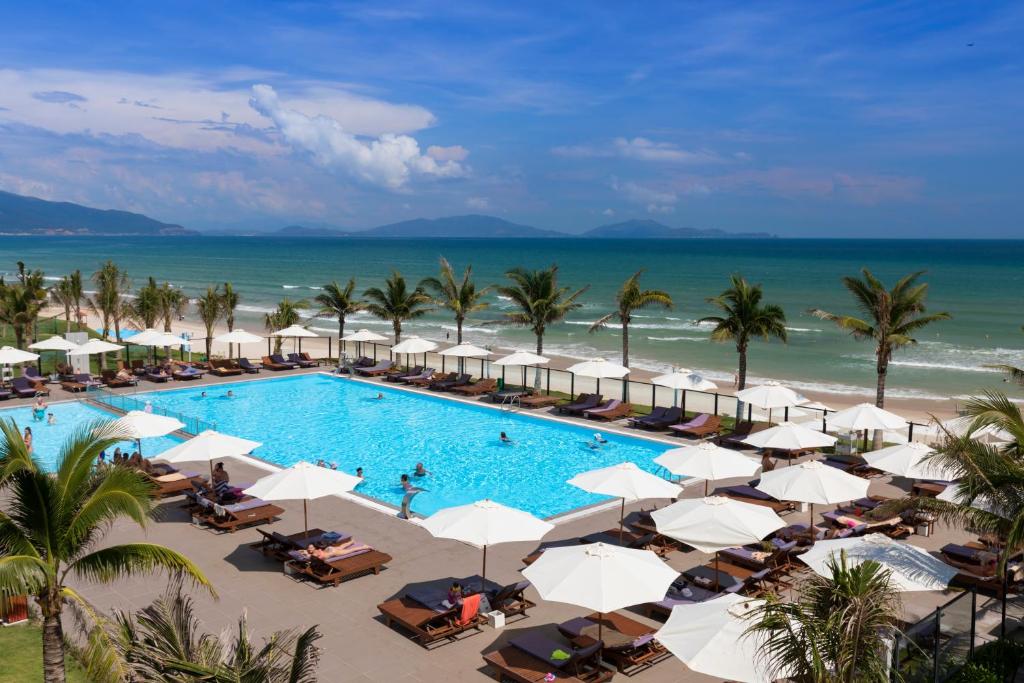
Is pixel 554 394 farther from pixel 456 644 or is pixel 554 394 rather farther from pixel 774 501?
pixel 456 644

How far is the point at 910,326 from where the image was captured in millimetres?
22031

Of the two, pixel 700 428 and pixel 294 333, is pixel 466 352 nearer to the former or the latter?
pixel 294 333

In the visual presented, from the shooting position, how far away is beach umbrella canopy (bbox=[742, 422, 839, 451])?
57.0 feet

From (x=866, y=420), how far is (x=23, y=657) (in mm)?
17282

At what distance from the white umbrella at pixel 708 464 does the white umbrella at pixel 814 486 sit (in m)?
0.85

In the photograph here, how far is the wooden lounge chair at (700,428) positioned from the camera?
2331 cm

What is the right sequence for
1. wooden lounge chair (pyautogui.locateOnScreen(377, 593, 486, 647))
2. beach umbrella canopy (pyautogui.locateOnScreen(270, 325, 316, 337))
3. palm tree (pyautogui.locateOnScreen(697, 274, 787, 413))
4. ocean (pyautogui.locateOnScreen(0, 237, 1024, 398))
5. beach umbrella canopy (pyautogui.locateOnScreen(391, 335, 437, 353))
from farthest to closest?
ocean (pyautogui.locateOnScreen(0, 237, 1024, 398)) < beach umbrella canopy (pyautogui.locateOnScreen(270, 325, 316, 337)) < beach umbrella canopy (pyautogui.locateOnScreen(391, 335, 437, 353)) < palm tree (pyautogui.locateOnScreen(697, 274, 787, 413)) < wooden lounge chair (pyautogui.locateOnScreen(377, 593, 486, 647))

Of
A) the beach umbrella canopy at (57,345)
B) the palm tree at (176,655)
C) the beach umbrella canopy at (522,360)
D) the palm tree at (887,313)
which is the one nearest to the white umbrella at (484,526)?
the palm tree at (176,655)

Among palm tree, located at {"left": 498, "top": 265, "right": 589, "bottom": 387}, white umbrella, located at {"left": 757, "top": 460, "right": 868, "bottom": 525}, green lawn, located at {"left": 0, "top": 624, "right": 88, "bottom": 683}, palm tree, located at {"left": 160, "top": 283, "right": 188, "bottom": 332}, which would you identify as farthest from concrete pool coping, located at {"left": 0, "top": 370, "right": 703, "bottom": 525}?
palm tree, located at {"left": 160, "top": 283, "right": 188, "bottom": 332}

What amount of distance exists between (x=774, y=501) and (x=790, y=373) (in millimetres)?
26864

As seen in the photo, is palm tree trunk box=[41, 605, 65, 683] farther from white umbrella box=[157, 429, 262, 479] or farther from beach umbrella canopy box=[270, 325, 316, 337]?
beach umbrella canopy box=[270, 325, 316, 337]

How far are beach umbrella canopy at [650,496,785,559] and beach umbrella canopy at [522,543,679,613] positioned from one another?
5.01 feet

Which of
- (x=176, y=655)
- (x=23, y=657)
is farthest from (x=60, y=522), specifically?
(x=23, y=657)

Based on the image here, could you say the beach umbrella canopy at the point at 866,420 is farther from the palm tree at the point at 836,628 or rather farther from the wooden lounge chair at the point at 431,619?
the palm tree at the point at 836,628
